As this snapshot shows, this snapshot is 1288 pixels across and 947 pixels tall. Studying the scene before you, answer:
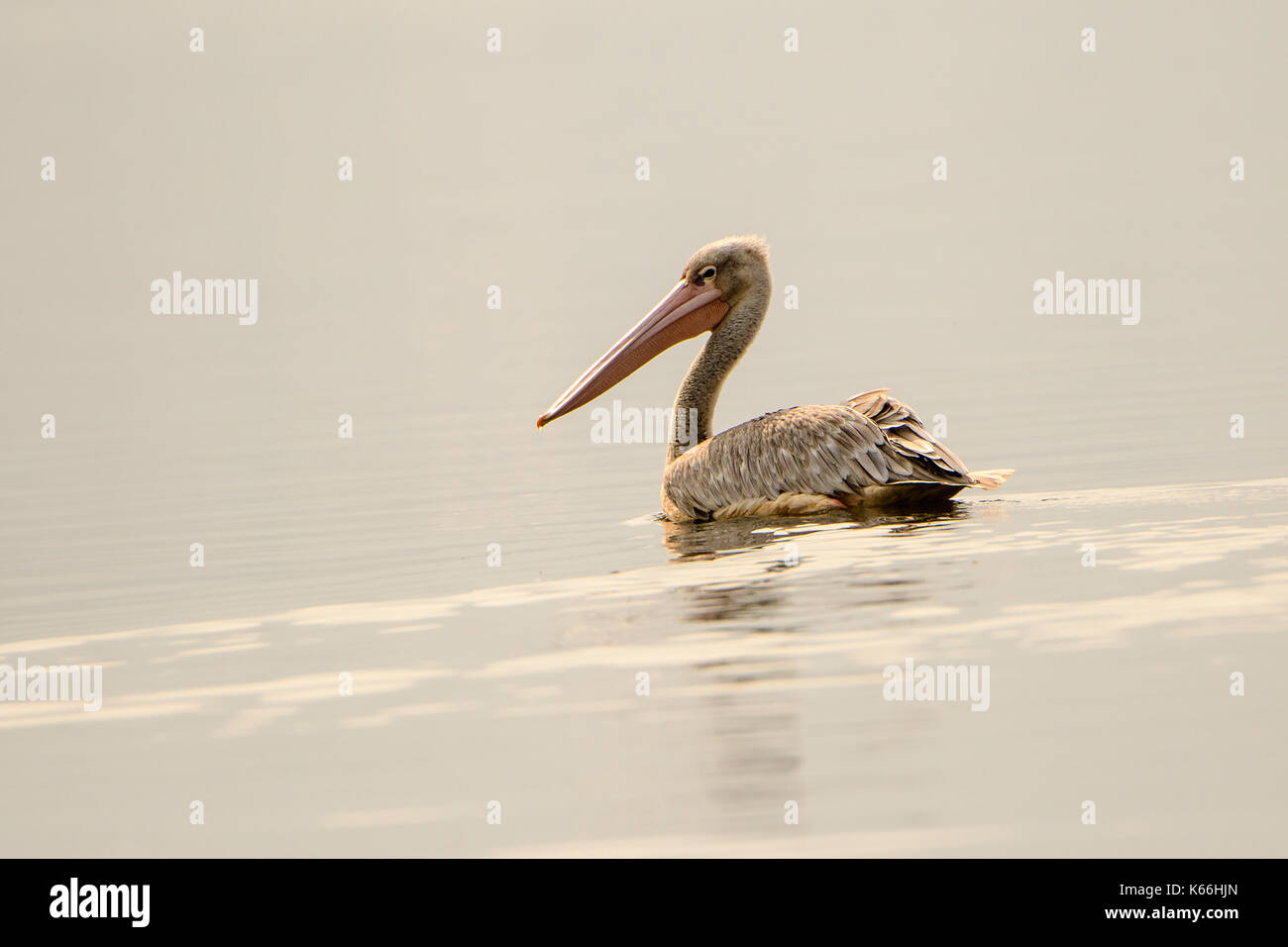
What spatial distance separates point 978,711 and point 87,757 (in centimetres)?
321

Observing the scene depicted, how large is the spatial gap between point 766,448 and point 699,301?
195cm

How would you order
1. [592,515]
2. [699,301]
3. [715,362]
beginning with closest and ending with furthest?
[592,515], [715,362], [699,301]

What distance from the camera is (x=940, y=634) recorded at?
7633 millimetres

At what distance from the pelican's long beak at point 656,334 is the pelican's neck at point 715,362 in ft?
0.38

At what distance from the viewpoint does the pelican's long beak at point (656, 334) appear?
12461mm

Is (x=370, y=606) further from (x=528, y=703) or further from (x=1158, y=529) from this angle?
(x=1158, y=529)

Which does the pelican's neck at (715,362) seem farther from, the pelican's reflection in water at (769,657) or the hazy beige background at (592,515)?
the pelican's reflection in water at (769,657)

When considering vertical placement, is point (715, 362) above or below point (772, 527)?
above

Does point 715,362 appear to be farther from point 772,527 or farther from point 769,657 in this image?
point 769,657

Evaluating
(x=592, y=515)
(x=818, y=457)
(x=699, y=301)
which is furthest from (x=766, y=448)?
(x=699, y=301)

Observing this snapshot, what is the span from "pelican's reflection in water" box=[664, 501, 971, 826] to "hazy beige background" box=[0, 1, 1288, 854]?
0.03 meters

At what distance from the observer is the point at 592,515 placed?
12227mm

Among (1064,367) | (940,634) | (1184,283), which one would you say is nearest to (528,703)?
(940,634)

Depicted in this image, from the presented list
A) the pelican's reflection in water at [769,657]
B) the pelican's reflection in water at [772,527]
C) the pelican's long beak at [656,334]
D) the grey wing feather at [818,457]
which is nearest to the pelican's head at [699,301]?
the pelican's long beak at [656,334]
